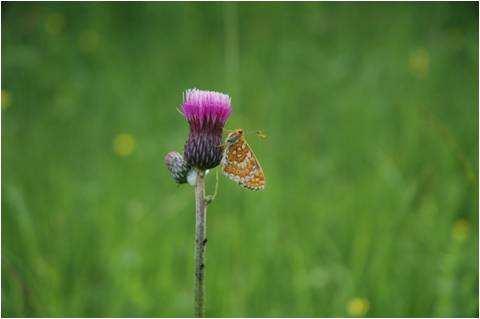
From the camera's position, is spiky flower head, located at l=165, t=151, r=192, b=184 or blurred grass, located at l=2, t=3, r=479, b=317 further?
blurred grass, located at l=2, t=3, r=479, b=317

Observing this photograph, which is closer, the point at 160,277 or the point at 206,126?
the point at 206,126

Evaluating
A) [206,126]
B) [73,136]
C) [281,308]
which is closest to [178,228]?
[281,308]

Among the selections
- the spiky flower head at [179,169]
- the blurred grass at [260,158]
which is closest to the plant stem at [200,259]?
the spiky flower head at [179,169]

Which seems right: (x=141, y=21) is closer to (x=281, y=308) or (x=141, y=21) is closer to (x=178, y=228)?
(x=178, y=228)

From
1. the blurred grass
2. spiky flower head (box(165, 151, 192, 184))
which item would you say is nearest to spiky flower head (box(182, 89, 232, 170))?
spiky flower head (box(165, 151, 192, 184))

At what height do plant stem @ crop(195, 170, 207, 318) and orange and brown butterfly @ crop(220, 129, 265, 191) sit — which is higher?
orange and brown butterfly @ crop(220, 129, 265, 191)

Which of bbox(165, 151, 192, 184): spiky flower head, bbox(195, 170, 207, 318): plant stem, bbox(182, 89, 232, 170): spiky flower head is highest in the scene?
bbox(182, 89, 232, 170): spiky flower head

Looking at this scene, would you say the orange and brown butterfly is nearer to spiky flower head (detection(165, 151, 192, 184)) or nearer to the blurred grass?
spiky flower head (detection(165, 151, 192, 184))
